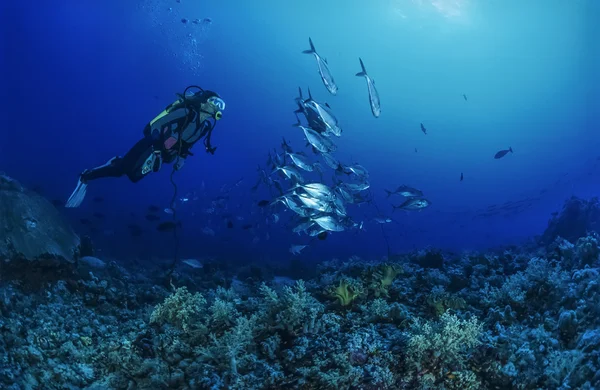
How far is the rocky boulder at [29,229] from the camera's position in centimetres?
721

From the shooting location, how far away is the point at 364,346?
4.34 metres

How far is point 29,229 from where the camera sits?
762 cm

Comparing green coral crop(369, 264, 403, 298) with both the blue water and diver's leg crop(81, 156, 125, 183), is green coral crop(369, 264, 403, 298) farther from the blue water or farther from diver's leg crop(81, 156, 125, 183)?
the blue water

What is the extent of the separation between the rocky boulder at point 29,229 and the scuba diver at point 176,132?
2948 millimetres

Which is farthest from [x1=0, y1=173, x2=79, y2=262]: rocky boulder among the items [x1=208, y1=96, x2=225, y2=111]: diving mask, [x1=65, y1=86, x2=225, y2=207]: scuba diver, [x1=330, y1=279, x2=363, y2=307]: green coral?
[x1=330, y1=279, x2=363, y2=307]: green coral

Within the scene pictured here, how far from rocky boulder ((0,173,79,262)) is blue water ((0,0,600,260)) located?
79.9 ft

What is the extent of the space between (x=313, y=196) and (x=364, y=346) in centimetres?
344

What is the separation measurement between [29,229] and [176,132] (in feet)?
14.4

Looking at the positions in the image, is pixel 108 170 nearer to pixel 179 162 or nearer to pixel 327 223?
pixel 179 162

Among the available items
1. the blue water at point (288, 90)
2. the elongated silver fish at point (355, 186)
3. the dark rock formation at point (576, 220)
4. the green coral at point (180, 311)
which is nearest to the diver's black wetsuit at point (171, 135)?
the green coral at point (180, 311)

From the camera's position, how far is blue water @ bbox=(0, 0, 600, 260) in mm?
41938

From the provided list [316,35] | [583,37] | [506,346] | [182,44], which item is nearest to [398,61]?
[316,35]

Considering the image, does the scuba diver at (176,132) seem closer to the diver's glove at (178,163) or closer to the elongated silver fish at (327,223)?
the diver's glove at (178,163)

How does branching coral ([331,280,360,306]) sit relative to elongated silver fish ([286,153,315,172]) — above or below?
below
